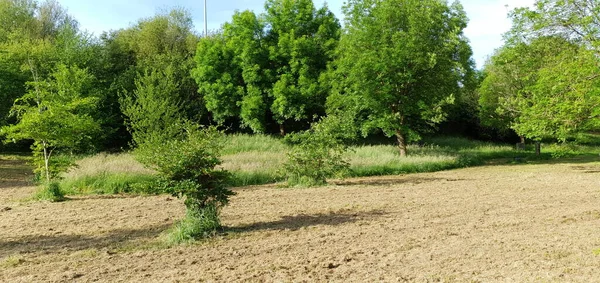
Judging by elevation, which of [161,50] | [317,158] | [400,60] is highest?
[161,50]

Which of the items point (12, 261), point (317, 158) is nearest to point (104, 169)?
point (317, 158)

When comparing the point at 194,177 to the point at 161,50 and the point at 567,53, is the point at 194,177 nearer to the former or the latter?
the point at 567,53

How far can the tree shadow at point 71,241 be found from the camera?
24.7ft

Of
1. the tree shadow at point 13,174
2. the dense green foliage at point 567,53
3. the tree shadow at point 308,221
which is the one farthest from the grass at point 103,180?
the dense green foliage at point 567,53

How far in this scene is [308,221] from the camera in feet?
30.4

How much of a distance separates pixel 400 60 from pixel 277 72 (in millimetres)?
10565

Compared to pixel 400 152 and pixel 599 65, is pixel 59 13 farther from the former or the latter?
pixel 599 65

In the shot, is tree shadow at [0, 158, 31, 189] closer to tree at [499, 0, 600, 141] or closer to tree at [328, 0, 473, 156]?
tree at [328, 0, 473, 156]

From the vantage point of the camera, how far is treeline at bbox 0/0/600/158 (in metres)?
23.9

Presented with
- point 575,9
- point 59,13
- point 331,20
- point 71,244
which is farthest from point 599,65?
point 59,13

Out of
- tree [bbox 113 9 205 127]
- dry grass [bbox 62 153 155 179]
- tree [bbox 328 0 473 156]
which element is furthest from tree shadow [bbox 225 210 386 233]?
tree [bbox 113 9 205 127]

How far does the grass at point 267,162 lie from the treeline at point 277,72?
4.91 feet

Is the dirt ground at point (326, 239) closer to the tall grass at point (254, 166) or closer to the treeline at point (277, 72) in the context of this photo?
the tall grass at point (254, 166)

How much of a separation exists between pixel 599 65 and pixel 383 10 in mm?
18259
